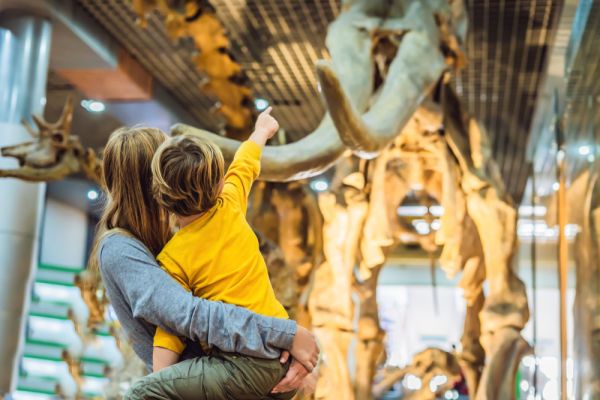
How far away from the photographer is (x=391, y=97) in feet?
12.0

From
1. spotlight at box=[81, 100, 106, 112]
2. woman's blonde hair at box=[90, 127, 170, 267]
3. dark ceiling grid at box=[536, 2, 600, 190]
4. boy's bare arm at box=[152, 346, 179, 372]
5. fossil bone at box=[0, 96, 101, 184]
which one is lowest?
boy's bare arm at box=[152, 346, 179, 372]

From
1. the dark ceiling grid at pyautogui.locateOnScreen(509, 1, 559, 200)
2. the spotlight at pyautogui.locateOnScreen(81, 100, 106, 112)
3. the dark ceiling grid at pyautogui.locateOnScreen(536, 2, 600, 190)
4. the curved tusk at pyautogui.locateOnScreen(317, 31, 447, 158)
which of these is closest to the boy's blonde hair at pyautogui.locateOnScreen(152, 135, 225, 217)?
the curved tusk at pyautogui.locateOnScreen(317, 31, 447, 158)

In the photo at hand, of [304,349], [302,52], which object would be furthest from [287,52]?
[304,349]

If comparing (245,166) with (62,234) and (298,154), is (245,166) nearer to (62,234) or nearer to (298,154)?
(298,154)

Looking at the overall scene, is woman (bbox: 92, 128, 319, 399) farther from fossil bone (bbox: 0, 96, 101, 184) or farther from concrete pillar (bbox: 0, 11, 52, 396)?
concrete pillar (bbox: 0, 11, 52, 396)

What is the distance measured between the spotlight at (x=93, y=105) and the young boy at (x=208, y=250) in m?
7.91

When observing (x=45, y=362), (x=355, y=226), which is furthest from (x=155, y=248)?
(x=45, y=362)

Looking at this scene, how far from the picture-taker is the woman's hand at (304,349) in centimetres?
190

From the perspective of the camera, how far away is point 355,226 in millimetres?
4305

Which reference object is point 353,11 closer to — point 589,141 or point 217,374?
point 589,141

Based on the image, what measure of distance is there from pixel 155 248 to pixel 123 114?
8091 mm

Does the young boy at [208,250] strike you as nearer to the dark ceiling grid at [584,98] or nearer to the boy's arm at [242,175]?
the boy's arm at [242,175]

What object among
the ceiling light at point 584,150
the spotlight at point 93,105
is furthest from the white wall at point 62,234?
the ceiling light at point 584,150

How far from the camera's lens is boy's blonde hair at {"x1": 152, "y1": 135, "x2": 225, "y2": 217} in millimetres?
1841
